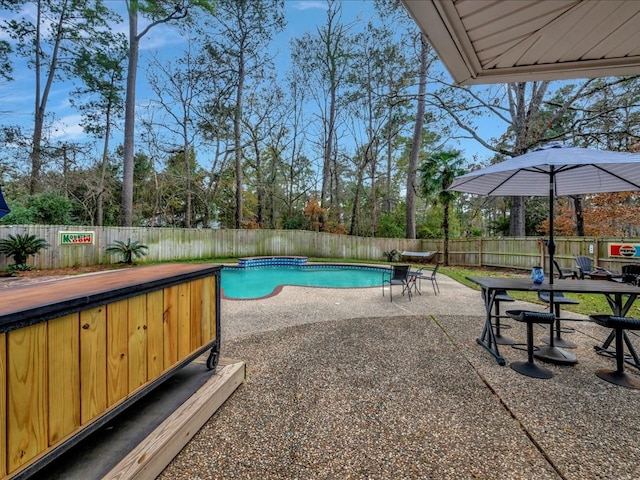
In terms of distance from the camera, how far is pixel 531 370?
8.75ft

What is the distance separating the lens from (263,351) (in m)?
3.16

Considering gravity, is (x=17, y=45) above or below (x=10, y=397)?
above

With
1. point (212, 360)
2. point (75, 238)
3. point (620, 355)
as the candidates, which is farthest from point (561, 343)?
point (75, 238)

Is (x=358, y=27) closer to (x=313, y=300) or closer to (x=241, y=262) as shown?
(x=241, y=262)

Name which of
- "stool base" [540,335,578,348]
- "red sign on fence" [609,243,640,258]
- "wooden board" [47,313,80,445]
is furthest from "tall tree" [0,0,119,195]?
"red sign on fence" [609,243,640,258]

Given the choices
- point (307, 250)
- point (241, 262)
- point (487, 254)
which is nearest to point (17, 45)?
point (241, 262)

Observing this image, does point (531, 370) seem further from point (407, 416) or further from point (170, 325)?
point (170, 325)

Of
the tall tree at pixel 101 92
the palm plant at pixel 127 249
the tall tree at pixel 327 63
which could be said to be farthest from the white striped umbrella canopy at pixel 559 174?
the tall tree at pixel 101 92

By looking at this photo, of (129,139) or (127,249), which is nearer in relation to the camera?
(127,249)

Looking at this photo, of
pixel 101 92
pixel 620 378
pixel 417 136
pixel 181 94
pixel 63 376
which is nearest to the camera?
pixel 63 376

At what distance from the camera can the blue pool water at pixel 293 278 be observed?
26.6 ft

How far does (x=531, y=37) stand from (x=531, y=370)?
8.74ft

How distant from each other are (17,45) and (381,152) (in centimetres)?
1901

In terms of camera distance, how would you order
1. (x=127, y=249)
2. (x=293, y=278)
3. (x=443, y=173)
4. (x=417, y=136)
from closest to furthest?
(x=293, y=278)
(x=127, y=249)
(x=443, y=173)
(x=417, y=136)
